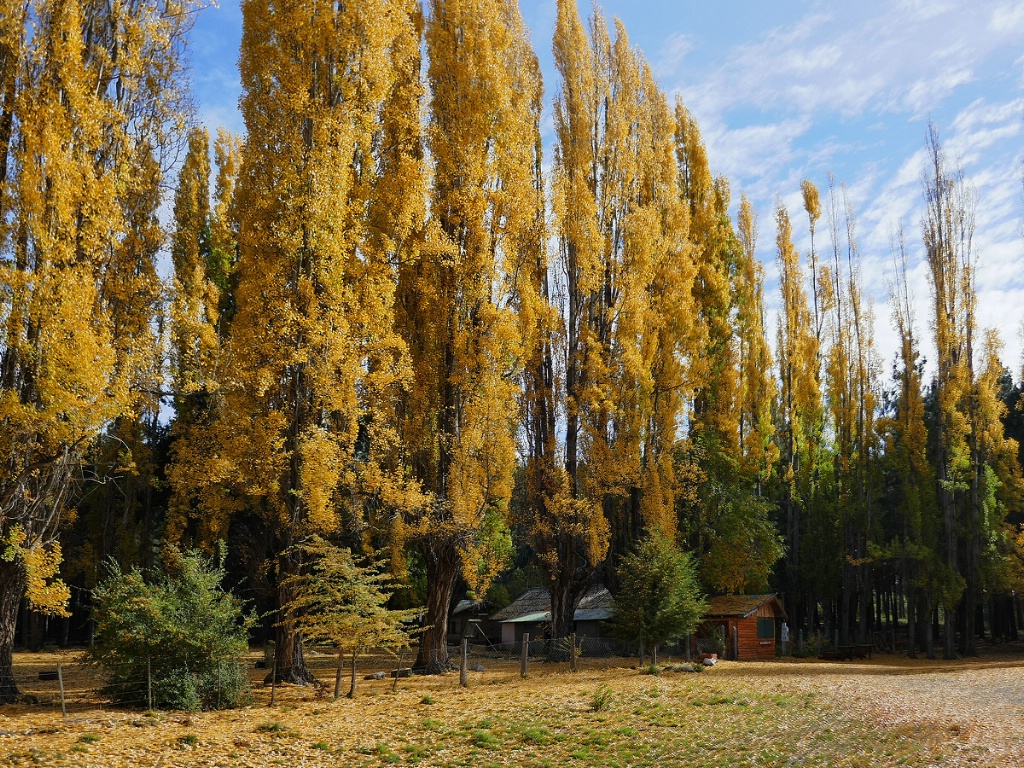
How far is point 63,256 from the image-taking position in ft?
40.9

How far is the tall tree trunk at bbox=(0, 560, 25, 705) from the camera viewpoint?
530 inches

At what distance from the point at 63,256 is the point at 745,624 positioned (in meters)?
23.0

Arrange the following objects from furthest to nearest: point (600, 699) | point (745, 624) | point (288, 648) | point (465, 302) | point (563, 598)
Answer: point (745, 624) < point (563, 598) < point (465, 302) < point (288, 648) < point (600, 699)

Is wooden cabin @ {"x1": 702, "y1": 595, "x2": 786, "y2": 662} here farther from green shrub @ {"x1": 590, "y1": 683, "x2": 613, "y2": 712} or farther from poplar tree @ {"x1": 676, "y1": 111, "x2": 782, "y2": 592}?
green shrub @ {"x1": 590, "y1": 683, "x2": 613, "y2": 712}

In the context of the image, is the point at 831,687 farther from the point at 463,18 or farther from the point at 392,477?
the point at 463,18

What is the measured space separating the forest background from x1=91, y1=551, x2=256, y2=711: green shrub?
1335 millimetres

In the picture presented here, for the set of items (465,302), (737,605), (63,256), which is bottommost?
(737,605)

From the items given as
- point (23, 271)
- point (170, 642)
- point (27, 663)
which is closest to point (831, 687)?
point (170, 642)

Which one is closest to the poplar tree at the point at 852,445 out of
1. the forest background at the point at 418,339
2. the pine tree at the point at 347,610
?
the forest background at the point at 418,339

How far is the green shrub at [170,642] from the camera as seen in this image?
12828 mm

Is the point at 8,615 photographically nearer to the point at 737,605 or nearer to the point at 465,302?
the point at 465,302

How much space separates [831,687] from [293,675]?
10.9 metres

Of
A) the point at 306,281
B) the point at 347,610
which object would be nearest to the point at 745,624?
the point at 347,610

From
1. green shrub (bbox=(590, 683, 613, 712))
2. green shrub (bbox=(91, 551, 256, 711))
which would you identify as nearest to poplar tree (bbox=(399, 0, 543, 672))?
green shrub (bbox=(590, 683, 613, 712))
